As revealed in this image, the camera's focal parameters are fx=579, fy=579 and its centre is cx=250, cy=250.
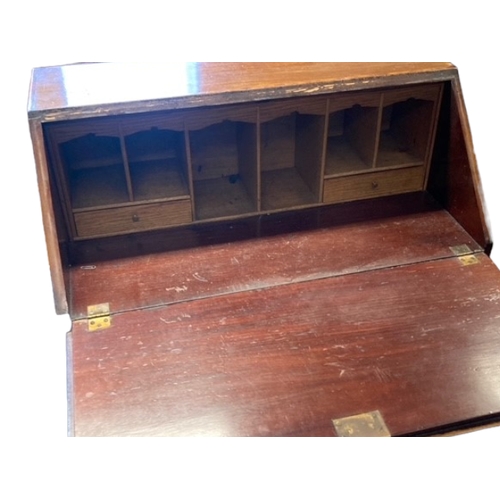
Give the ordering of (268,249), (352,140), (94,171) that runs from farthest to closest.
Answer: (352,140) < (94,171) < (268,249)

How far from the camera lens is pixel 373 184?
75.0 inches

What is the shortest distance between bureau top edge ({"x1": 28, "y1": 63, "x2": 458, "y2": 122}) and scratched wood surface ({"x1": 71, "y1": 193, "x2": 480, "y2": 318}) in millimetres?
420

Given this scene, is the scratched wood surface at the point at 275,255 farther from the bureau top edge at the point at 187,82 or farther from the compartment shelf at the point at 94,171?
the bureau top edge at the point at 187,82

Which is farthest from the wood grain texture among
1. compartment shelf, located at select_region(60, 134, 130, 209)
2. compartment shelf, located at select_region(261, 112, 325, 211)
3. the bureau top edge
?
compartment shelf, located at select_region(60, 134, 130, 209)

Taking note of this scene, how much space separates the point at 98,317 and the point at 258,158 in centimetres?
66

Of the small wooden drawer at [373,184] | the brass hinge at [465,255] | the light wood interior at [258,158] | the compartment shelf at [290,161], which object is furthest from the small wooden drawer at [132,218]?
the brass hinge at [465,255]

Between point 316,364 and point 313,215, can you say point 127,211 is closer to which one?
point 313,215

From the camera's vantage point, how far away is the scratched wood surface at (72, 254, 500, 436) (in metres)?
1.22

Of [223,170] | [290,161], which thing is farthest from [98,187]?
[290,161]

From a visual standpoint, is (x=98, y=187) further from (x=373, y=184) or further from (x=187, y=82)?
(x=373, y=184)

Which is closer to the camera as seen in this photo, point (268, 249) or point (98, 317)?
point (98, 317)

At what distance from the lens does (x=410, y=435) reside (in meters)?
1.19

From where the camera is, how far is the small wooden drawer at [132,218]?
173 cm

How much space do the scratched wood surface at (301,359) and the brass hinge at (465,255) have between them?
4 centimetres
